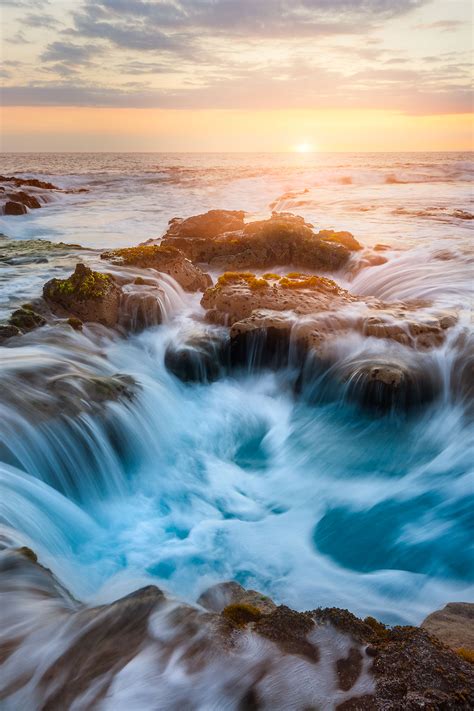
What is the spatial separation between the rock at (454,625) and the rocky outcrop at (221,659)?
1.87ft

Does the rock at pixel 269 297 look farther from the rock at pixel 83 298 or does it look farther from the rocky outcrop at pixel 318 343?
the rock at pixel 83 298

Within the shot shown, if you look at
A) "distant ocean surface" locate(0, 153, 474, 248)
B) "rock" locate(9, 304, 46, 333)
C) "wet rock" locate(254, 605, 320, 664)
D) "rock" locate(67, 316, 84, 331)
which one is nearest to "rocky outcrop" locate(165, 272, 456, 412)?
"rock" locate(67, 316, 84, 331)

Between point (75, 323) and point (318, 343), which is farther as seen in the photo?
point (75, 323)

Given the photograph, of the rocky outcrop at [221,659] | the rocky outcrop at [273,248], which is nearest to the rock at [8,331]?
the rocky outcrop at [221,659]

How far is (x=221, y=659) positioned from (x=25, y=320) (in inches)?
264

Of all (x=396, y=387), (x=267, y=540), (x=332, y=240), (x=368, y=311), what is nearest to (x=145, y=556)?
(x=267, y=540)

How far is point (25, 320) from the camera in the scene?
8.47 metres

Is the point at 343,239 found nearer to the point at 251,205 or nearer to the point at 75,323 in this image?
the point at 75,323

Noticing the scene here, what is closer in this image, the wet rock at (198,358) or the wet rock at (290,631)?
the wet rock at (290,631)

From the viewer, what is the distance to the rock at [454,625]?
11.2 feet

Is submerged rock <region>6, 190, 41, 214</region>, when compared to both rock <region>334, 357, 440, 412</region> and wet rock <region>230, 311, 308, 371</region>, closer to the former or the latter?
wet rock <region>230, 311, 308, 371</region>

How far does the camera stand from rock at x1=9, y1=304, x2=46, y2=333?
834 centimetres

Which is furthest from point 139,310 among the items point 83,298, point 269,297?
point 269,297

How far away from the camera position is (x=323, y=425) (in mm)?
7574
